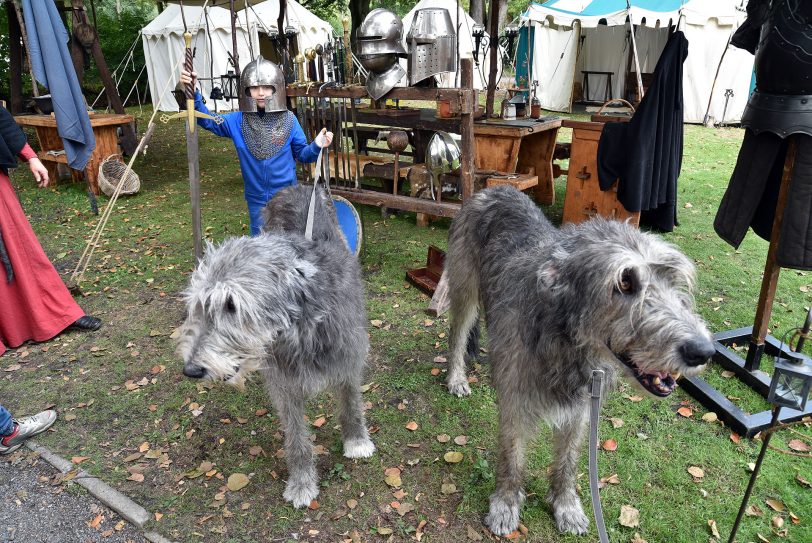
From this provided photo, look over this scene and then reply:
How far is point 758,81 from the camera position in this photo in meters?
3.39

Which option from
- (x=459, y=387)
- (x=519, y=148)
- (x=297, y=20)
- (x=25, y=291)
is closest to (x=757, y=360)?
(x=459, y=387)

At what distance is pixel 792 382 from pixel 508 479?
58.6 inches

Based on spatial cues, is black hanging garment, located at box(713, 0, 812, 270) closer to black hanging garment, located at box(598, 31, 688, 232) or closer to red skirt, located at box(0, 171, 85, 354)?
black hanging garment, located at box(598, 31, 688, 232)

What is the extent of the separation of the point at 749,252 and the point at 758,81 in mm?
3718

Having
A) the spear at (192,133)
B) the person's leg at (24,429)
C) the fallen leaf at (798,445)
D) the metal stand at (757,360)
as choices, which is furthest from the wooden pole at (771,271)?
the person's leg at (24,429)

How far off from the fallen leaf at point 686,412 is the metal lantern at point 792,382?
6.23ft

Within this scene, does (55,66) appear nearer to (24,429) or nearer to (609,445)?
(24,429)

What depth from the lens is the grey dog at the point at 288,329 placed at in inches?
94.1

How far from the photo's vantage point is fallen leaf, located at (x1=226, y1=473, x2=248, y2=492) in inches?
129

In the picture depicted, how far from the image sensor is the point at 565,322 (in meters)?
2.17

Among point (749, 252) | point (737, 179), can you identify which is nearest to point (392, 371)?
point (737, 179)

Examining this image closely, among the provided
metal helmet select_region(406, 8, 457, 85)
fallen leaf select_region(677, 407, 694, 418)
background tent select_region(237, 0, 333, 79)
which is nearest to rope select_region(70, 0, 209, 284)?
metal helmet select_region(406, 8, 457, 85)

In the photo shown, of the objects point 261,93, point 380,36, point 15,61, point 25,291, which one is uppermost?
point 15,61

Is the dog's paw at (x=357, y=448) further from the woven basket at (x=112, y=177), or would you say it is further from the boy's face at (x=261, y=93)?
the woven basket at (x=112, y=177)
